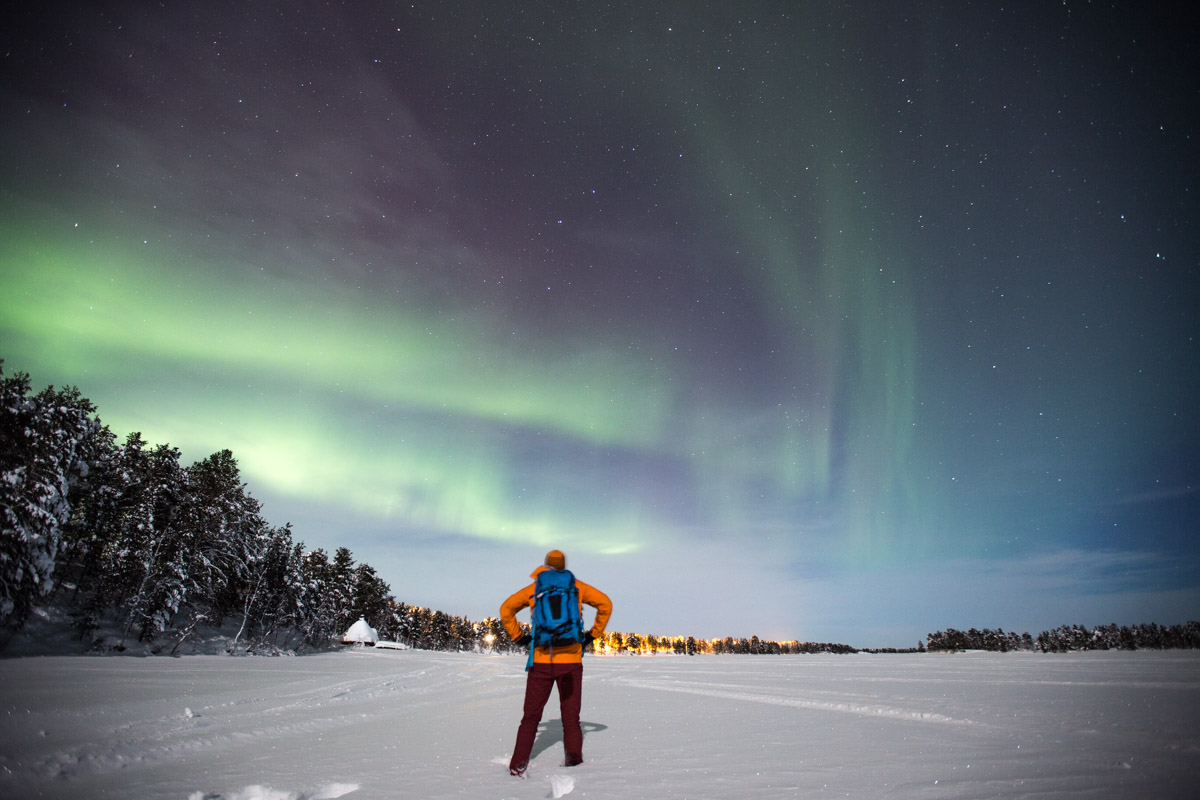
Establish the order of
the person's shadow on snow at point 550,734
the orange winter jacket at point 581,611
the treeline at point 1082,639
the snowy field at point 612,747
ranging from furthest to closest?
the treeline at point 1082,639, the person's shadow on snow at point 550,734, the orange winter jacket at point 581,611, the snowy field at point 612,747

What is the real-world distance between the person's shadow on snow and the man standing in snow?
69cm

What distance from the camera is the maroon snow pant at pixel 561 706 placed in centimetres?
489

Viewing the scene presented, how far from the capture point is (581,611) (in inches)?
235

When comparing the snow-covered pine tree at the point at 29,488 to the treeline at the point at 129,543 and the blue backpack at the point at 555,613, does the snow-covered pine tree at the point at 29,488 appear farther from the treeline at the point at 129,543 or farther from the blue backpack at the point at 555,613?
the blue backpack at the point at 555,613

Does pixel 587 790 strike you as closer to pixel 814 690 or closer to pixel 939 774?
pixel 939 774

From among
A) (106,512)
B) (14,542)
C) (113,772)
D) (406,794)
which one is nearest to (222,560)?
(106,512)

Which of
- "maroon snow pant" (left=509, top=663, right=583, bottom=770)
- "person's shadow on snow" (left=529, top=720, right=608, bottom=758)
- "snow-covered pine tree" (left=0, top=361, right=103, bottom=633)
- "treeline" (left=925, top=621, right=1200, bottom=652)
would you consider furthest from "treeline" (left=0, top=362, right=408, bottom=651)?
"treeline" (left=925, top=621, right=1200, bottom=652)

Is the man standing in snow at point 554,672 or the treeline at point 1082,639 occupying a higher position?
the man standing in snow at point 554,672

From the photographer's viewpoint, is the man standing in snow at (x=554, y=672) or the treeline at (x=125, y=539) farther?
the treeline at (x=125, y=539)

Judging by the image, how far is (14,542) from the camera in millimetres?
20516

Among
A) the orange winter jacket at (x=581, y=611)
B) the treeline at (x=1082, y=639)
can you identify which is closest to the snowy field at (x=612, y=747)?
the orange winter jacket at (x=581, y=611)

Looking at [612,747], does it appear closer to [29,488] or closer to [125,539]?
[29,488]

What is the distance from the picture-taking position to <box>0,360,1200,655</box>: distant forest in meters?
21.8

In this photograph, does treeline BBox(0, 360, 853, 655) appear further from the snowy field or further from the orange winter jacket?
→ the orange winter jacket
